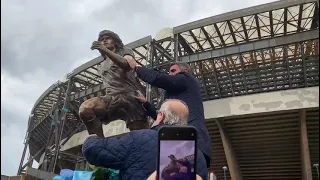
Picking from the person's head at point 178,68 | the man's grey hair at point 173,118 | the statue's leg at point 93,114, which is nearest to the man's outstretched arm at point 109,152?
the man's grey hair at point 173,118

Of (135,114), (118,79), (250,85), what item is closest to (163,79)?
(135,114)

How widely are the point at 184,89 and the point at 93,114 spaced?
2.85 feet

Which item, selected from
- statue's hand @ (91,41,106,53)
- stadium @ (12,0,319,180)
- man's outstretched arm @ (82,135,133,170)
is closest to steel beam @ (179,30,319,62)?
stadium @ (12,0,319,180)

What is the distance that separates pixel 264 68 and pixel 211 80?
302 centimetres

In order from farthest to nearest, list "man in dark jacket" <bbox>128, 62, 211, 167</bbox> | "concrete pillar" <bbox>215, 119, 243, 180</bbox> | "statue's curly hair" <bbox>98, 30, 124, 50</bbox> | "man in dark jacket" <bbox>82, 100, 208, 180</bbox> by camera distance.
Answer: "concrete pillar" <bbox>215, 119, 243, 180</bbox>, "statue's curly hair" <bbox>98, 30, 124, 50</bbox>, "man in dark jacket" <bbox>128, 62, 211, 167</bbox>, "man in dark jacket" <bbox>82, 100, 208, 180</bbox>

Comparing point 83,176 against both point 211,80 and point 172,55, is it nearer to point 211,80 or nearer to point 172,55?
point 172,55

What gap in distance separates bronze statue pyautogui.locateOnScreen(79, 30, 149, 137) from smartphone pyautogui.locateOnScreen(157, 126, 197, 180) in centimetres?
157

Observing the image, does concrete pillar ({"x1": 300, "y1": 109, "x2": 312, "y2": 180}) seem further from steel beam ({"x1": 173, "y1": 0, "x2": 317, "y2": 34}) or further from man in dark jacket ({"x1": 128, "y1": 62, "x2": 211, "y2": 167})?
man in dark jacket ({"x1": 128, "y1": 62, "x2": 211, "y2": 167})

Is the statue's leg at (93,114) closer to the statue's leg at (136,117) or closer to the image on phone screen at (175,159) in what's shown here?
the statue's leg at (136,117)

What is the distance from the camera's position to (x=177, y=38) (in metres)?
16.3

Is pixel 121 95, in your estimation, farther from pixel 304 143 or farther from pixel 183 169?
pixel 304 143

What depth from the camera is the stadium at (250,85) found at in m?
14.5

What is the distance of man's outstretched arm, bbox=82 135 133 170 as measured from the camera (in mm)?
2072

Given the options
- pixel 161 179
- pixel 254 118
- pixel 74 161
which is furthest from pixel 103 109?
pixel 74 161
